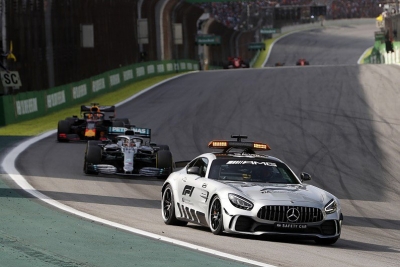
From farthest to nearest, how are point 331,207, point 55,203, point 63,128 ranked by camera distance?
point 63,128 → point 55,203 → point 331,207

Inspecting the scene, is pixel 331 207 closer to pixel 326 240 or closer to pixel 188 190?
pixel 326 240

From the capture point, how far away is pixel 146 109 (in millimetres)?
39094

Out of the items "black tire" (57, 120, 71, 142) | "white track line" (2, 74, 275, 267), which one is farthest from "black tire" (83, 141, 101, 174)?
"black tire" (57, 120, 71, 142)

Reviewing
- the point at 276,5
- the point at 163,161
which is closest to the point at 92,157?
the point at 163,161

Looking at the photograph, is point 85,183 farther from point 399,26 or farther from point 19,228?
point 399,26

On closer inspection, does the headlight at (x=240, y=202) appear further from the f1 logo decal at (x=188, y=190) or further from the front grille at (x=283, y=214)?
the f1 logo decal at (x=188, y=190)

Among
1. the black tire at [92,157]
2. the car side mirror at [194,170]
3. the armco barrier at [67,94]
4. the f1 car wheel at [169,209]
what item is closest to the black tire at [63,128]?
the armco barrier at [67,94]

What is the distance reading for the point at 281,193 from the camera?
12.4m

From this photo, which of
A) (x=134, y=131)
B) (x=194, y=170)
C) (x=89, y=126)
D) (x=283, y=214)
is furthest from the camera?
(x=89, y=126)

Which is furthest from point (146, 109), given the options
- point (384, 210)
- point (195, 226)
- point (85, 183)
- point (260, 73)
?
point (195, 226)

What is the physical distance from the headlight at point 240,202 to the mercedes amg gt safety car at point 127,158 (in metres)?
8.50

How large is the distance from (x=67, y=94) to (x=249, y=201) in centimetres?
3043

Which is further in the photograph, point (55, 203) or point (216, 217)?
point (55, 203)

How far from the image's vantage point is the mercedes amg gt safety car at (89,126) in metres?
27.7
